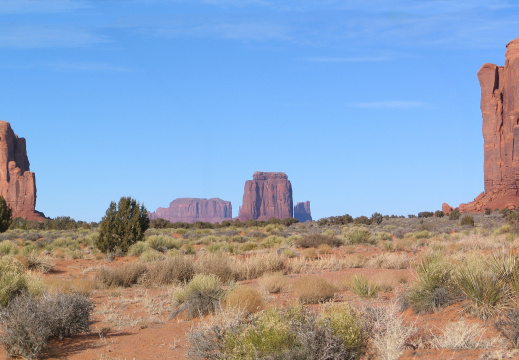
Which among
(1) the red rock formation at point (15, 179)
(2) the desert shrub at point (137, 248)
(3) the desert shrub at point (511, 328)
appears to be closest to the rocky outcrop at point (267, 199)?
(1) the red rock formation at point (15, 179)

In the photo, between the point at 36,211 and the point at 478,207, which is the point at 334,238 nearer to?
the point at 478,207

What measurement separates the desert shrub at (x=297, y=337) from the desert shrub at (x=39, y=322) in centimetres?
333

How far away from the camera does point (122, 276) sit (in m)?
17.4

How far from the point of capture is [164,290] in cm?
1602

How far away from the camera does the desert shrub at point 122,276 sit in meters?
17.2

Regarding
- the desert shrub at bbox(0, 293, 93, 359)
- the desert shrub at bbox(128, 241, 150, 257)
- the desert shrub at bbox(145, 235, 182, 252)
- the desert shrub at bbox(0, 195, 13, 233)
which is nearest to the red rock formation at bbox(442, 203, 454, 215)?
the desert shrub at bbox(145, 235, 182, 252)

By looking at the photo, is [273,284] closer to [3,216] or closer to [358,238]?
[358,238]

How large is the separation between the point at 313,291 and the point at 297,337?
6.10 m

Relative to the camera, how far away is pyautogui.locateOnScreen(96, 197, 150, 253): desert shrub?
93.5 ft

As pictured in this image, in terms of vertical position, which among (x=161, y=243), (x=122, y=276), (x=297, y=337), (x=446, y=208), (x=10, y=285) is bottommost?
(x=122, y=276)

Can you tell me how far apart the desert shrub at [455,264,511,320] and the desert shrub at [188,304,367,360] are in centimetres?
313

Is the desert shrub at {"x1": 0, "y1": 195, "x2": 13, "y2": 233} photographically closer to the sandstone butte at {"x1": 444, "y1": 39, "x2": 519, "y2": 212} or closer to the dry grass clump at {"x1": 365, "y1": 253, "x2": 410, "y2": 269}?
the dry grass clump at {"x1": 365, "y1": 253, "x2": 410, "y2": 269}

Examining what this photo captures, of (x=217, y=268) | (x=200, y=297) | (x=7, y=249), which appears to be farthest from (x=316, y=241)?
(x=200, y=297)

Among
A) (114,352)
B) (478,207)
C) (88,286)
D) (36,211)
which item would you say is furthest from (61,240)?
(36,211)
